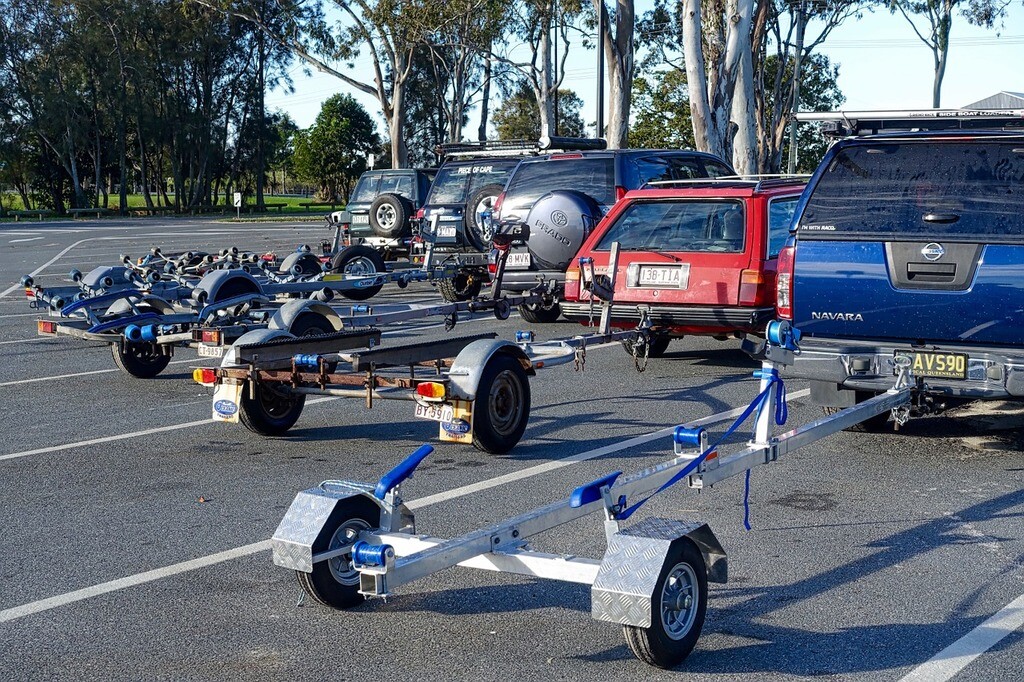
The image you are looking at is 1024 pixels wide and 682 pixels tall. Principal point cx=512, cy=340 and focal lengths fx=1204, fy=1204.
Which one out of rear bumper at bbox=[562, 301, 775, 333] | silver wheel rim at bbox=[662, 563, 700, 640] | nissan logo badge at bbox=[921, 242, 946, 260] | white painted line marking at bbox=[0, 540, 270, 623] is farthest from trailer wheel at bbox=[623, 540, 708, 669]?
rear bumper at bbox=[562, 301, 775, 333]

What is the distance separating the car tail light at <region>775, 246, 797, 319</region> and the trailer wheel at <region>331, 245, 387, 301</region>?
35.0ft

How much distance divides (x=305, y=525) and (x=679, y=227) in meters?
6.65

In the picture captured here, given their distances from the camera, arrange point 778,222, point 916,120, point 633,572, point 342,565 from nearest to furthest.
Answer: point 633,572, point 342,565, point 916,120, point 778,222

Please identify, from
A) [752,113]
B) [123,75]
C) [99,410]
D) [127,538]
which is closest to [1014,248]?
[127,538]

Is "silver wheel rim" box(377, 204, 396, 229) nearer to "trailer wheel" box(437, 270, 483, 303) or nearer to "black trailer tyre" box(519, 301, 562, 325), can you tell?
"trailer wheel" box(437, 270, 483, 303)

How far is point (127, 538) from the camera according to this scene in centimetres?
627

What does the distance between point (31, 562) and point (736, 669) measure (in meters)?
3.49

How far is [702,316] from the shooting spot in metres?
10.4

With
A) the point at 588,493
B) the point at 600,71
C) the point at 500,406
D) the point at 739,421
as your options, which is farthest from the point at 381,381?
the point at 600,71

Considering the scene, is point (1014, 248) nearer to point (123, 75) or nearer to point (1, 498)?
point (1, 498)

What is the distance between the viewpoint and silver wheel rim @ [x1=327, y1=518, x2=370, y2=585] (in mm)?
4949

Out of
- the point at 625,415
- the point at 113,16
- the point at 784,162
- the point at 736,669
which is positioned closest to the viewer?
the point at 736,669

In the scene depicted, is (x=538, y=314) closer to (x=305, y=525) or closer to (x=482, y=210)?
(x=482, y=210)

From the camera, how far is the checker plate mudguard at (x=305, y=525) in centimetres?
479
